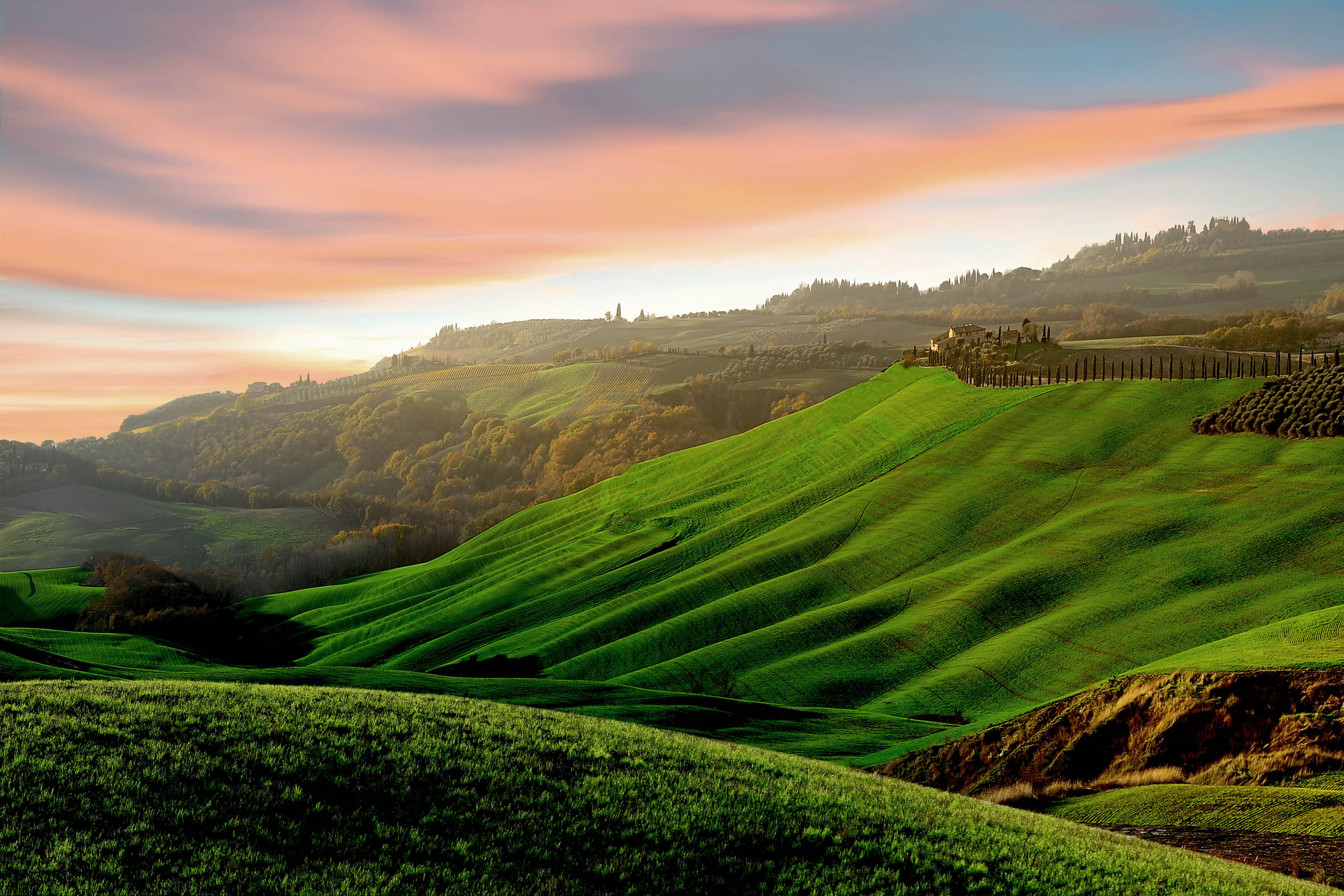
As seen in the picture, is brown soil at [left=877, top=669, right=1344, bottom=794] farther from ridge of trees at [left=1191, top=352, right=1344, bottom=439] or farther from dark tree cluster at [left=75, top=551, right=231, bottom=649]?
dark tree cluster at [left=75, top=551, right=231, bottom=649]

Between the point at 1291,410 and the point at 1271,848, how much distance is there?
5517cm

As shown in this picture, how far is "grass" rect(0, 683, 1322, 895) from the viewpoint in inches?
628

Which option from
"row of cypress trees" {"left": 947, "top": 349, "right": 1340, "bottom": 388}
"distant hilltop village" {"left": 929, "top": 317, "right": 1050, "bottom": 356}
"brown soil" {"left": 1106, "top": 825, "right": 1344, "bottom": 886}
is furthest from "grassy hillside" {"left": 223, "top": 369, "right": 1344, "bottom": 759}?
"brown soil" {"left": 1106, "top": 825, "right": 1344, "bottom": 886}

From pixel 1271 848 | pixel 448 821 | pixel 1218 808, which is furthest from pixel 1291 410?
pixel 448 821

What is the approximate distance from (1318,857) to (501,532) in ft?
385

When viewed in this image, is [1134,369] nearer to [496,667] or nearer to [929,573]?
[929,573]

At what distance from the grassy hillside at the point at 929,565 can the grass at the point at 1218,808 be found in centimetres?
1491

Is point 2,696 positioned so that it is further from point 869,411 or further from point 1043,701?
point 869,411

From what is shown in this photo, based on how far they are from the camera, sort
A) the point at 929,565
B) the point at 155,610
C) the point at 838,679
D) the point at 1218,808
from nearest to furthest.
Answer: the point at 1218,808, the point at 838,679, the point at 929,565, the point at 155,610

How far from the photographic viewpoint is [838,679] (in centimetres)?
5088

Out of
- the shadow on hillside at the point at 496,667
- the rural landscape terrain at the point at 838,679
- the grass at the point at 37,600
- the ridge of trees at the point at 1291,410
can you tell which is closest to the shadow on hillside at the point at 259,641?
the rural landscape terrain at the point at 838,679

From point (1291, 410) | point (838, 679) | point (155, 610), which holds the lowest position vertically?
point (155, 610)

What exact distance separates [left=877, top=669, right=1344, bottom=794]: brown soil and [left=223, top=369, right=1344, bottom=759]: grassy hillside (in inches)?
362

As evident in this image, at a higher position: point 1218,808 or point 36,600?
point 1218,808
